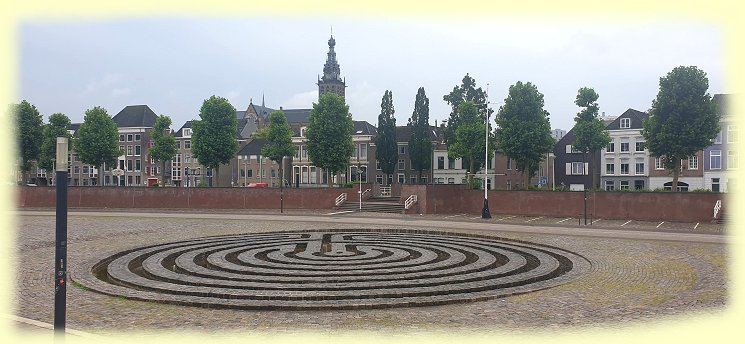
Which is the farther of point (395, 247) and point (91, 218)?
point (91, 218)

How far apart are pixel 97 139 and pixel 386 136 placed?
125 feet

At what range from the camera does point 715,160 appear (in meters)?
67.7

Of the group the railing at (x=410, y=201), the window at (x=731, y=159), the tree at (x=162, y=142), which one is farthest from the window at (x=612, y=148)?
the tree at (x=162, y=142)

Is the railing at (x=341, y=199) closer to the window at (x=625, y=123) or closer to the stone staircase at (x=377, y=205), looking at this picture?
the stone staircase at (x=377, y=205)

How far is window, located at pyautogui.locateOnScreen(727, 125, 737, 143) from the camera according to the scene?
60.8 m

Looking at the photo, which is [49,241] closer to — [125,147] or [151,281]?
[151,281]

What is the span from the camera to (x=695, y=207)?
38.8 meters

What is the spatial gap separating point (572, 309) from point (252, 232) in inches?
825

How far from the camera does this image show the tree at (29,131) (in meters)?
67.0

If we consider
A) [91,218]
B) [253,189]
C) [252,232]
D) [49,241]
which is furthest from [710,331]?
[253,189]

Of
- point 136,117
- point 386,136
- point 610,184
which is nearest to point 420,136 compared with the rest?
point 386,136

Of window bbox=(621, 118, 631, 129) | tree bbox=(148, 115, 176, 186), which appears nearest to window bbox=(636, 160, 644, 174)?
window bbox=(621, 118, 631, 129)

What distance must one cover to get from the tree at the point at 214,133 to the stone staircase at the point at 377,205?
18.7 metres

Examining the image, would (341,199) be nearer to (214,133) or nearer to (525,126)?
(525,126)
